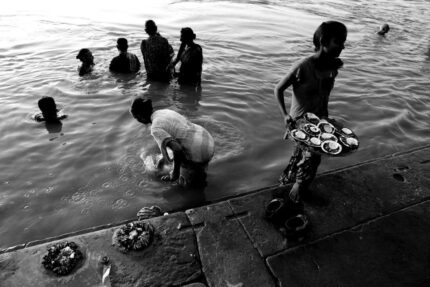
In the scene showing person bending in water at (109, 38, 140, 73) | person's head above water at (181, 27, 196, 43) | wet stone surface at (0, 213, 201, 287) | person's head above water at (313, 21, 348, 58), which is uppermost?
person's head above water at (313, 21, 348, 58)

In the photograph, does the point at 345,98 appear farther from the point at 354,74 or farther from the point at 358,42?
the point at 358,42

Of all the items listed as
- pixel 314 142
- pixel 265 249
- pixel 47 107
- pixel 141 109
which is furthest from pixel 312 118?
pixel 47 107

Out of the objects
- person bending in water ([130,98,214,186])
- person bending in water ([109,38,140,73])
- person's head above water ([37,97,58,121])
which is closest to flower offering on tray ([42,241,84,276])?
person bending in water ([130,98,214,186])

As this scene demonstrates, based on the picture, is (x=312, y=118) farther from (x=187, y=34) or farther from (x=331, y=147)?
(x=187, y=34)

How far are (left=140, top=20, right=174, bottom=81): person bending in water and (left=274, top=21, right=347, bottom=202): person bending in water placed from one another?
16.0ft

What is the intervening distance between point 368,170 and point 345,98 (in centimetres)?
386

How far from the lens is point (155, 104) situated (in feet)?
23.5

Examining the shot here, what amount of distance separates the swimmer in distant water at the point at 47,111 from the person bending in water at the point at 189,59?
2.93 meters

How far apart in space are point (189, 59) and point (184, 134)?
394cm

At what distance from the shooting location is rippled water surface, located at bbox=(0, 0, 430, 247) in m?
4.41

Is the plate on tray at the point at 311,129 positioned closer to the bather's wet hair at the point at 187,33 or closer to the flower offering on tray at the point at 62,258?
the flower offering on tray at the point at 62,258

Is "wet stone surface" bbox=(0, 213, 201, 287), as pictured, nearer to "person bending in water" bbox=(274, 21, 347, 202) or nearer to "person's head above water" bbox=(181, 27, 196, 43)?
"person bending in water" bbox=(274, 21, 347, 202)

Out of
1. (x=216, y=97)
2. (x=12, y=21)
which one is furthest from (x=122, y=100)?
(x=12, y=21)

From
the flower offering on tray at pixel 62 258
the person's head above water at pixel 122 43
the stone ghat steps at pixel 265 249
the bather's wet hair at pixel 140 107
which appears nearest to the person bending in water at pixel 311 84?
the stone ghat steps at pixel 265 249
